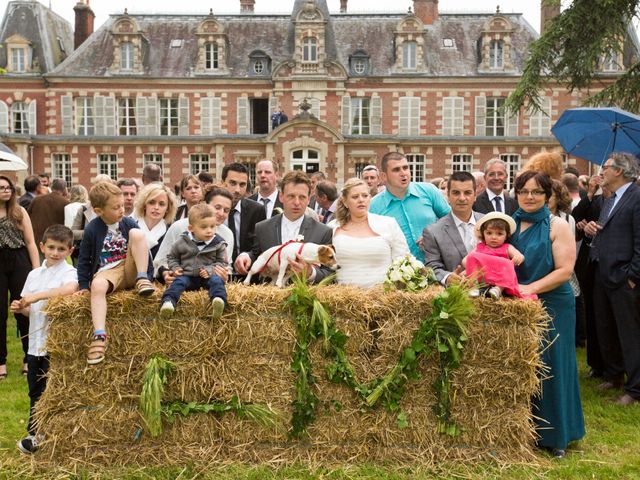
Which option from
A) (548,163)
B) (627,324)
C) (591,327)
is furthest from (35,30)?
(627,324)

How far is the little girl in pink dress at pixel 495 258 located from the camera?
442cm

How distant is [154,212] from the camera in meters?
6.07

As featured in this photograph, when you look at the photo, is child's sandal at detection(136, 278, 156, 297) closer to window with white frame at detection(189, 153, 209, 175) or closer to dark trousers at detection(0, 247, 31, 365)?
dark trousers at detection(0, 247, 31, 365)

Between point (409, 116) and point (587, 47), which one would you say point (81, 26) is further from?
point (587, 47)

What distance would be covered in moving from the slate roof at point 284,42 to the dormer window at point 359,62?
29cm

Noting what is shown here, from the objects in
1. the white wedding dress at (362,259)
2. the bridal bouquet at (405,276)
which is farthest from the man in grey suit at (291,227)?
the bridal bouquet at (405,276)

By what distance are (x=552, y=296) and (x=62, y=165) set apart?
3099 cm

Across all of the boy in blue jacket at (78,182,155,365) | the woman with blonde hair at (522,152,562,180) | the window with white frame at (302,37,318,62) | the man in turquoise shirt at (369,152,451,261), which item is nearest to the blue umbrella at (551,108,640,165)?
the woman with blonde hair at (522,152,562,180)

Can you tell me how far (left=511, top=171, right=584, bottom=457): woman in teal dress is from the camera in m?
4.69

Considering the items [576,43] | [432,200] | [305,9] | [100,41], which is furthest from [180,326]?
[100,41]

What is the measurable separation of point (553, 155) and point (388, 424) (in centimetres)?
345

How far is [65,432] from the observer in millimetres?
4383

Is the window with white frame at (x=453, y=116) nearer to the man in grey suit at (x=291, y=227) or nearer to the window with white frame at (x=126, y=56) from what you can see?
the window with white frame at (x=126, y=56)

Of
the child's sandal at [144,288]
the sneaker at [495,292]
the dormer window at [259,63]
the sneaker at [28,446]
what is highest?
the dormer window at [259,63]
